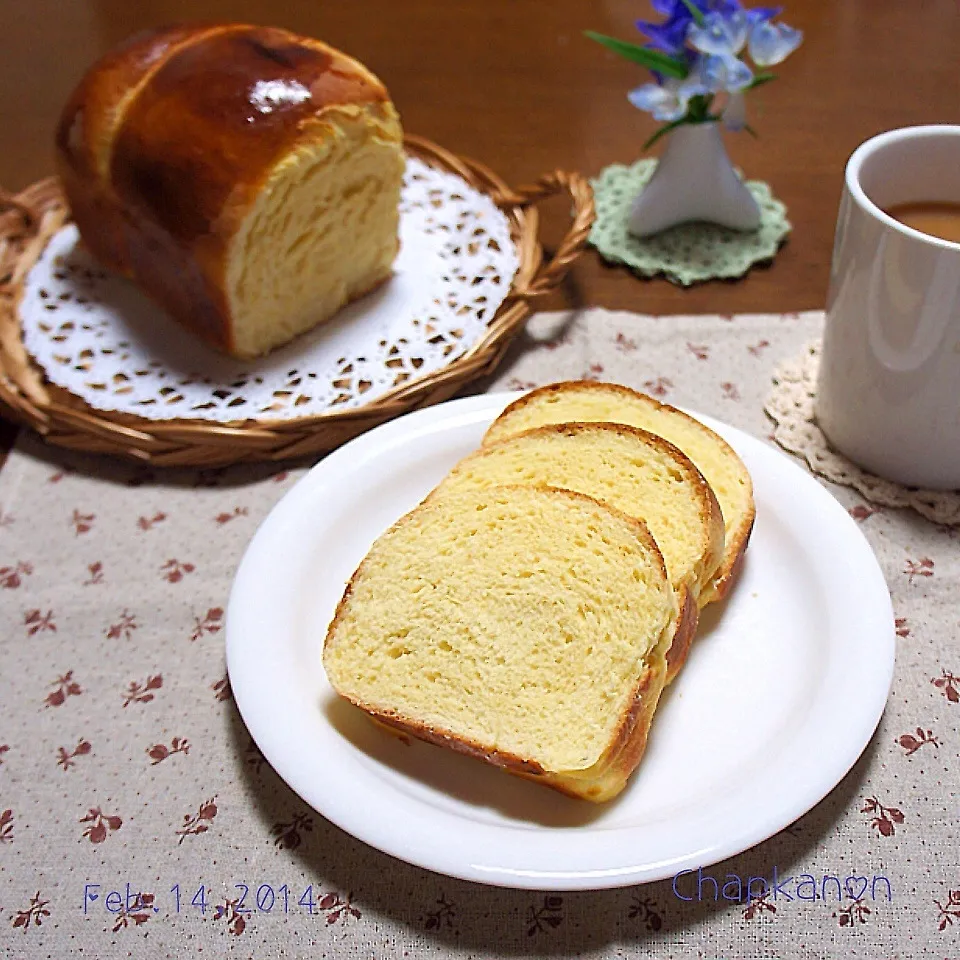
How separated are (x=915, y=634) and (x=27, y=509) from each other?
1.28 m

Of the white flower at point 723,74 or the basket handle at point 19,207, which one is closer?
the white flower at point 723,74

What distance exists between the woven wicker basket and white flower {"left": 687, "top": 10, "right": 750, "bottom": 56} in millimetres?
319

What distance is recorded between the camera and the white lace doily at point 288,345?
62.2 inches

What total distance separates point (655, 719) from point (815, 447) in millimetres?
600

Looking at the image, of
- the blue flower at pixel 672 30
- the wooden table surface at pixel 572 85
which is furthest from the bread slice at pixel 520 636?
the blue flower at pixel 672 30

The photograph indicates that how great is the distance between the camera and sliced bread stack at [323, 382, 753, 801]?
0.98 metres

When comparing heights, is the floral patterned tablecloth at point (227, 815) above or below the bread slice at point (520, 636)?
below

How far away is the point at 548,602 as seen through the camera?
1.05m

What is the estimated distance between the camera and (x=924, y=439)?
4.38 feet

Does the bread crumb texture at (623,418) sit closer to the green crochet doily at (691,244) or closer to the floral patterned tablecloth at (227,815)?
the floral patterned tablecloth at (227,815)

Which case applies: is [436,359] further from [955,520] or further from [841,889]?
[841,889]

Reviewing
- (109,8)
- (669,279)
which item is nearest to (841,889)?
(669,279)

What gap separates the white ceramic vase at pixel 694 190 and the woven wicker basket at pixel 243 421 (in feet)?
0.49

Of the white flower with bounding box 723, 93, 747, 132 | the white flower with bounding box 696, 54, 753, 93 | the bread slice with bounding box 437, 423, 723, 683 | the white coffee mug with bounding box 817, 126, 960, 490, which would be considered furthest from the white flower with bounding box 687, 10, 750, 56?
the bread slice with bounding box 437, 423, 723, 683
